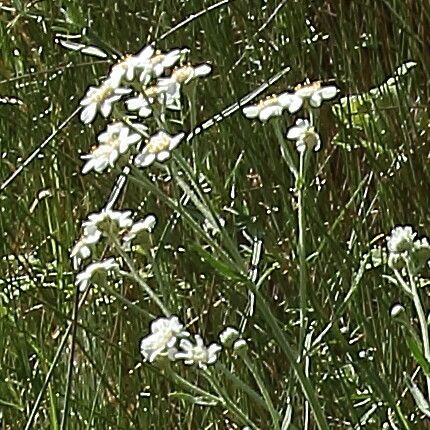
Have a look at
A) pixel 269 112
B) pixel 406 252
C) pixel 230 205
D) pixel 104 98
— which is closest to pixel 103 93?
pixel 104 98

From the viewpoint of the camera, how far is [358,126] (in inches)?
42.6

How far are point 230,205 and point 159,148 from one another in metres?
0.47

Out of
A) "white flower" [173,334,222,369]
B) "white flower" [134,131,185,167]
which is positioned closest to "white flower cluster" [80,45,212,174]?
"white flower" [134,131,185,167]

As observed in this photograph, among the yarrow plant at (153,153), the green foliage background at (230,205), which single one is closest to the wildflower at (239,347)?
the yarrow plant at (153,153)

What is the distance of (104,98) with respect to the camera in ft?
2.18

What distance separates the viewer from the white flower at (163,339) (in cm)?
64

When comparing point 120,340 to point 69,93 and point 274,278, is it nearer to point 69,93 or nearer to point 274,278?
point 274,278

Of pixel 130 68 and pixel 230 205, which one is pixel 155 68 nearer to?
pixel 130 68

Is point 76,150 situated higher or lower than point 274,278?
higher

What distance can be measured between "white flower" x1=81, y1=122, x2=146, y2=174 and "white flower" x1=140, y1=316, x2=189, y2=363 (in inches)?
3.9

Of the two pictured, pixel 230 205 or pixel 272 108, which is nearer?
pixel 272 108

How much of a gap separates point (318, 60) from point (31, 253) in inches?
14.8

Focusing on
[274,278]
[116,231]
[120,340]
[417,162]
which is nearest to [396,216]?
[417,162]

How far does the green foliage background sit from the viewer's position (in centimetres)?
103
